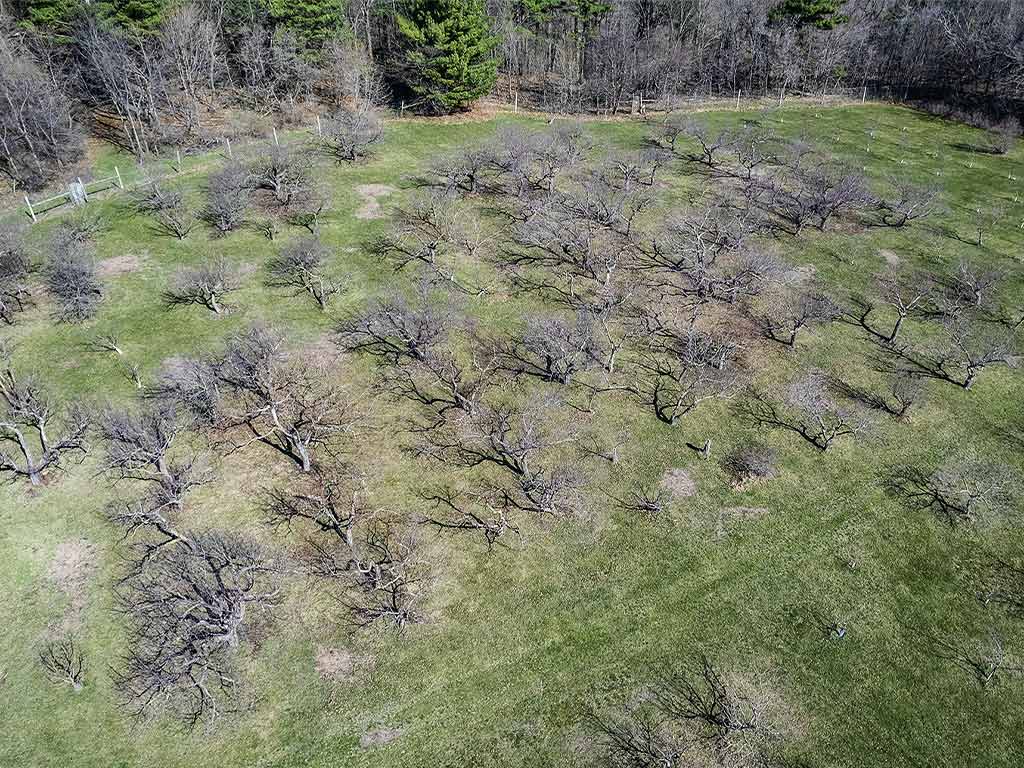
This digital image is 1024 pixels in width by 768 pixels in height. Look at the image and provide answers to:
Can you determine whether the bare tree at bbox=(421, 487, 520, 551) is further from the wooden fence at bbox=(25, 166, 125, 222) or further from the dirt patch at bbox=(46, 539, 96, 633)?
the wooden fence at bbox=(25, 166, 125, 222)

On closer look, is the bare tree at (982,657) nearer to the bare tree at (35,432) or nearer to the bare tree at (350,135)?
the bare tree at (35,432)

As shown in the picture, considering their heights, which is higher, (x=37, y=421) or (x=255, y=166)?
(x=255, y=166)

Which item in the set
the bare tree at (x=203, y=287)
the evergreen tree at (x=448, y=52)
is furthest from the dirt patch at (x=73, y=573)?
the evergreen tree at (x=448, y=52)

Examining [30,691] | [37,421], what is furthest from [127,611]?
[37,421]

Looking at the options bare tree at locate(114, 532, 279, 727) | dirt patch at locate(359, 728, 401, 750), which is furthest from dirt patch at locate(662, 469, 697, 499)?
bare tree at locate(114, 532, 279, 727)

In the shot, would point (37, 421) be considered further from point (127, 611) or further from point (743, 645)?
point (743, 645)

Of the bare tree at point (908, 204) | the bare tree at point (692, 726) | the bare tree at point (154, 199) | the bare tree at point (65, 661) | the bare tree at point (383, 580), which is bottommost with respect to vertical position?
the bare tree at point (692, 726)
